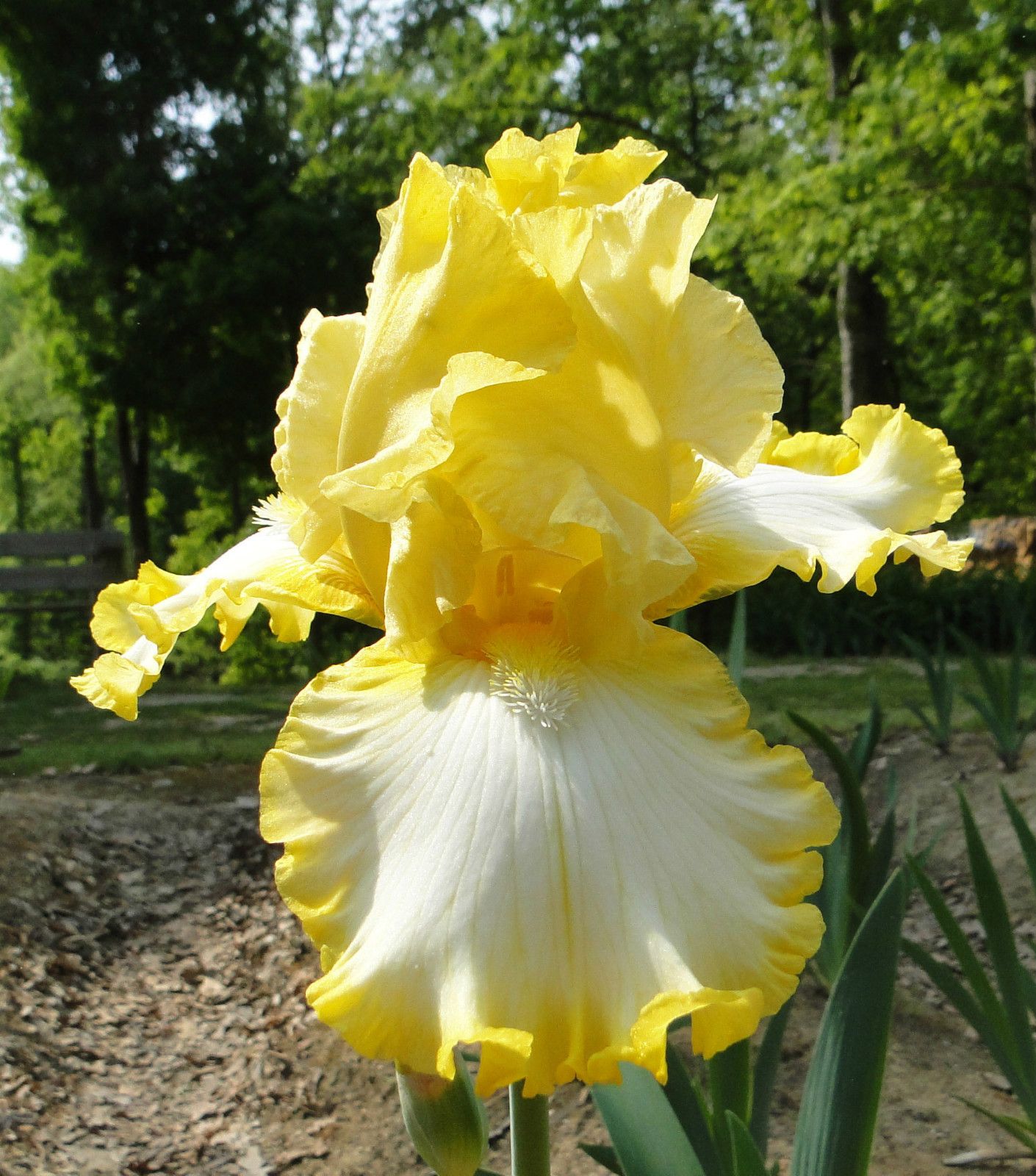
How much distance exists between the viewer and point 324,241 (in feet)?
27.0

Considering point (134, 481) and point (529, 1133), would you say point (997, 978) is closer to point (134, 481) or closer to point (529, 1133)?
point (529, 1133)

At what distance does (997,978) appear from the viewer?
1.62 m

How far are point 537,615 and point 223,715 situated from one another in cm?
550

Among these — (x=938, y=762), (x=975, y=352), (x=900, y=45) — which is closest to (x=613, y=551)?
(x=938, y=762)

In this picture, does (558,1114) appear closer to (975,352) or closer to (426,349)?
(426,349)

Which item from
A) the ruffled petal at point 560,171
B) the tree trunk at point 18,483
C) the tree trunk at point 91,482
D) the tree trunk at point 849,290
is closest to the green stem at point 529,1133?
the ruffled petal at point 560,171

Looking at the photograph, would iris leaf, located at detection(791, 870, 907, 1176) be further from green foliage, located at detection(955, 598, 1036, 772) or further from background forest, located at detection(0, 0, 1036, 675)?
background forest, located at detection(0, 0, 1036, 675)

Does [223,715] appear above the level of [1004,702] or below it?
below

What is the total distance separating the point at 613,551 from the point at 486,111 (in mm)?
9952

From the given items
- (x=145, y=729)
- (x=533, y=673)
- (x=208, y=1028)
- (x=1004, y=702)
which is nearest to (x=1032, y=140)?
(x=1004, y=702)

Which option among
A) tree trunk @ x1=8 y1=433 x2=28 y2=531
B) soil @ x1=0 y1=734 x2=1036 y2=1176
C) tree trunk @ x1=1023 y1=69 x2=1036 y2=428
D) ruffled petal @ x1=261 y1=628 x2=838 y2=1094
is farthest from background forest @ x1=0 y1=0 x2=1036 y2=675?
tree trunk @ x1=8 y1=433 x2=28 y2=531

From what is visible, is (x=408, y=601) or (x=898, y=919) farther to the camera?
(x=898, y=919)

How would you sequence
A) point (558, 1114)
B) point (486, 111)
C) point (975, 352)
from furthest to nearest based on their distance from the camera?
point (975, 352) < point (486, 111) < point (558, 1114)

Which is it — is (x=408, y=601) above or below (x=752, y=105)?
below
